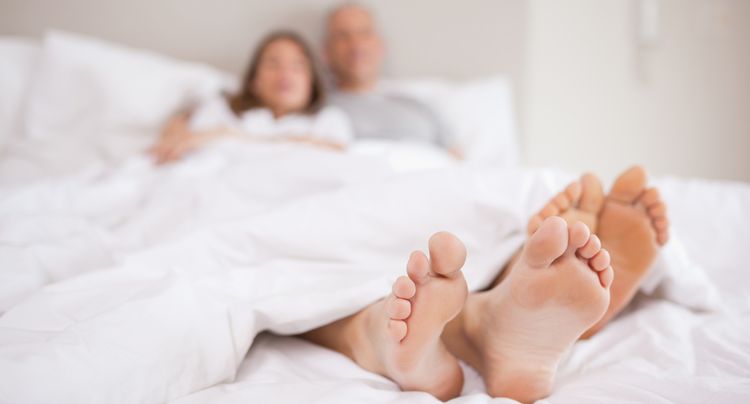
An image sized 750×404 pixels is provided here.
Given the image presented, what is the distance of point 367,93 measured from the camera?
175 cm

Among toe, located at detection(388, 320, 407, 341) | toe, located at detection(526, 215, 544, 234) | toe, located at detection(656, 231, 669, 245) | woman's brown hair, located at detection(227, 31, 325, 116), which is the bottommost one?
toe, located at detection(656, 231, 669, 245)

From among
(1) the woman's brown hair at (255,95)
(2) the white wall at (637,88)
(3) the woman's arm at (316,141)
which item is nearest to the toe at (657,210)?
(3) the woman's arm at (316,141)

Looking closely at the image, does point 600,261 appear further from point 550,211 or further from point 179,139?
point 179,139

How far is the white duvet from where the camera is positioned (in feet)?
1.66

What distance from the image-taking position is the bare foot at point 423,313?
1.64ft

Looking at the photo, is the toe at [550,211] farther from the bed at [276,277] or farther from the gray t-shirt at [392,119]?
the gray t-shirt at [392,119]

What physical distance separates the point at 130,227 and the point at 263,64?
85 cm

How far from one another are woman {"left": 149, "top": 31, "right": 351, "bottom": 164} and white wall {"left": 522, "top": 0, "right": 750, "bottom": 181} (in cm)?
79

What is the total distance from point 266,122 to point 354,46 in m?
0.41

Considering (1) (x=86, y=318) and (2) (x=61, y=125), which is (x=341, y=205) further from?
(2) (x=61, y=125)

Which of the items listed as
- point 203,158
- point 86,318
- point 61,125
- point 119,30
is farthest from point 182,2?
point 86,318

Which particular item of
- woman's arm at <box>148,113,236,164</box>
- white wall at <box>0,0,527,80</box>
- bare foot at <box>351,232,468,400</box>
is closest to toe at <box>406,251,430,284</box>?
bare foot at <box>351,232,468,400</box>

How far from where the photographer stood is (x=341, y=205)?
747 mm

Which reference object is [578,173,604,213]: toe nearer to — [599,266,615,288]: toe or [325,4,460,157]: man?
[599,266,615,288]: toe
